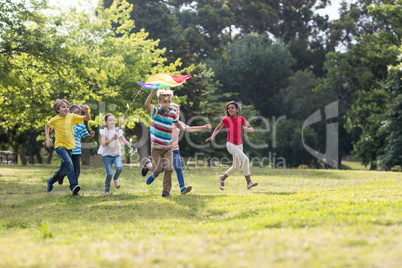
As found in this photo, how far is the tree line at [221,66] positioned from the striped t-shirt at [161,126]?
38.0 ft

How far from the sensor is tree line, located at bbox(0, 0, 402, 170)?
2316cm

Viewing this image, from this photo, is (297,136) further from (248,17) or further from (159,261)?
(159,261)

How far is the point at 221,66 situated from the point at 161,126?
146 ft

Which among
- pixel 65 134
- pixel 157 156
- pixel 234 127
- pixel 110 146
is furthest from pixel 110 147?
pixel 234 127

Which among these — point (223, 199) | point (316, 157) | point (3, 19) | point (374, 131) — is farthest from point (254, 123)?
point (223, 199)

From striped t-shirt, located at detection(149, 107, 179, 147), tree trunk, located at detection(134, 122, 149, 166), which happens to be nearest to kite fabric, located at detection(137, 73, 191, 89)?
striped t-shirt, located at detection(149, 107, 179, 147)

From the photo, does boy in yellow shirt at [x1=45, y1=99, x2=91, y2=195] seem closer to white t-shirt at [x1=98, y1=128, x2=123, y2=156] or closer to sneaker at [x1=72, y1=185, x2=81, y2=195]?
sneaker at [x1=72, y1=185, x2=81, y2=195]

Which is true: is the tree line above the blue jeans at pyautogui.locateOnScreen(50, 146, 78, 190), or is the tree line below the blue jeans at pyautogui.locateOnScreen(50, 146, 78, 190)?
above

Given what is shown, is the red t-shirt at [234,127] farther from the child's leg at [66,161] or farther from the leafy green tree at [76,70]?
the leafy green tree at [76,70]

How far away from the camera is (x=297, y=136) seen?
48.2 metres

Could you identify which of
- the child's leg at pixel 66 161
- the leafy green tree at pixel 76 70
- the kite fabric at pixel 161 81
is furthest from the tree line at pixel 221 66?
the kite fabric at pixel 161 81

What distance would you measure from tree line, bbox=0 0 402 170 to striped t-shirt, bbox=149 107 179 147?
11.6 meters

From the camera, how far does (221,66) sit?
54.5 m

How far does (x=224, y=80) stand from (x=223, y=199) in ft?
147
